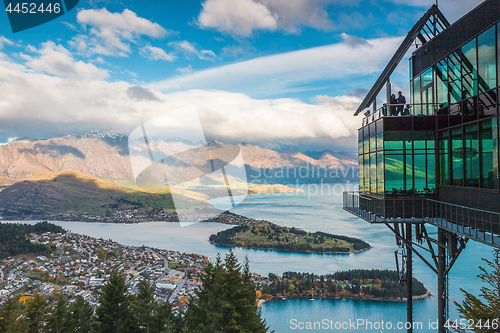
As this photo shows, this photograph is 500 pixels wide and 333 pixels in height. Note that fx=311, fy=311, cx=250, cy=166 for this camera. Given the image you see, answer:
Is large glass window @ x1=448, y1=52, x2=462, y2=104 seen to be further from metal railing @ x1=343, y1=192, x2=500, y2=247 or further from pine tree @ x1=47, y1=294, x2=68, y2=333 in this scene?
pine tree @ x1=47, y1=294, x2=68, y2=333

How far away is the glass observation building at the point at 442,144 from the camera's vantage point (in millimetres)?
7582

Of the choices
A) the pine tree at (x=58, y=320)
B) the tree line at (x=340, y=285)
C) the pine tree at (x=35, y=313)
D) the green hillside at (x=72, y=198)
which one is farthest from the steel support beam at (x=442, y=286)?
the green hillside at (x=72, y=198)

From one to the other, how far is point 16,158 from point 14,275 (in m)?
188

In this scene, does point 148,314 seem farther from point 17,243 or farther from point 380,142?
point 17,243

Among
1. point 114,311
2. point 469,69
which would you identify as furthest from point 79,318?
point 469,69

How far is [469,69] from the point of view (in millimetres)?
8625

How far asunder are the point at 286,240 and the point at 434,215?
6263 cm

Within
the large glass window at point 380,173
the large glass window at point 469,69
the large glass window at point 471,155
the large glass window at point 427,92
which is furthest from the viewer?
the large glass window at point 427,92

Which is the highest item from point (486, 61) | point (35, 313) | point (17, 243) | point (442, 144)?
point (486, 61)

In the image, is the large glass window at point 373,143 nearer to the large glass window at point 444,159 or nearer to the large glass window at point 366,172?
the large glass window at point 366,172

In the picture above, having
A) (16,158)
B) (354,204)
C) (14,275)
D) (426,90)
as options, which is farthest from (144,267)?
(16,158)

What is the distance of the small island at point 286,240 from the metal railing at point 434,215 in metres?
55.8

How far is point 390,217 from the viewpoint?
984 centimetres

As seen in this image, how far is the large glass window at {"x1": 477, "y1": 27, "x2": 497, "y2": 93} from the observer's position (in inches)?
295
